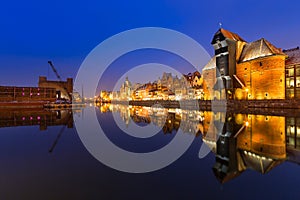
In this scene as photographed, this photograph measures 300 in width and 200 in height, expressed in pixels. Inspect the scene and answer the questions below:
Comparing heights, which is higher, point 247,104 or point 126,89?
point 126,89

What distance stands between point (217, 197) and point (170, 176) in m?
1.46

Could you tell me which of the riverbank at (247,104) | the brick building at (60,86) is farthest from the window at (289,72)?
the brick building at (60,86)

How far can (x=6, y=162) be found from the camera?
6297mm

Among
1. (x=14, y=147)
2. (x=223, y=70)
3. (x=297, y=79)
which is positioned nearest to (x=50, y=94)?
(x=223, y=70)

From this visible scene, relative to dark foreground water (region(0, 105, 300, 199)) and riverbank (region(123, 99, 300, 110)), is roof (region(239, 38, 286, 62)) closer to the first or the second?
riverbank (region(123, 99, 300, 110))

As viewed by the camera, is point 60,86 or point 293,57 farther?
point 60,86

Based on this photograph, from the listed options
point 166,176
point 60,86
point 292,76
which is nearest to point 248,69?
point 292,76

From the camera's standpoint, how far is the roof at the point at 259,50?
123ft

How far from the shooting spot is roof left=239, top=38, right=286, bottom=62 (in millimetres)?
37594

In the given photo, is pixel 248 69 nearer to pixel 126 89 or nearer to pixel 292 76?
pixel 292 76

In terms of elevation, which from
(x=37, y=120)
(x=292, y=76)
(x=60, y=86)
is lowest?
(x=37, y=120)

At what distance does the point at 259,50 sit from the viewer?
130 ft

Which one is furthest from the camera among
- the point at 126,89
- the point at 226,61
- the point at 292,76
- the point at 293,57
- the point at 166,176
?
the point at 126,89

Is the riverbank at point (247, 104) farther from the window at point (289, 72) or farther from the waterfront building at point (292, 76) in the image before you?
the window at point (289, 72)
